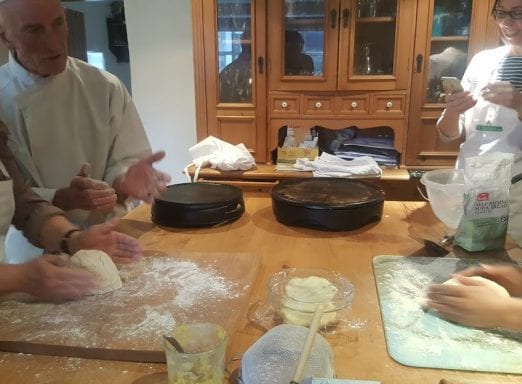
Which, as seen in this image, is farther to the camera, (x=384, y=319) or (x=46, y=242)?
(x=46, y=242)

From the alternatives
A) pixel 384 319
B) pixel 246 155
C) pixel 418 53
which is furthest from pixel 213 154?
pixel 384 319

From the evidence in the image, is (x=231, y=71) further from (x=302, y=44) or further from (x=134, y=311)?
(x=134, y=311)

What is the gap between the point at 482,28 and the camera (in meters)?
2.33

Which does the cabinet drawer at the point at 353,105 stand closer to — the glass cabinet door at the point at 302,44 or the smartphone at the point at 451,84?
the glass cabinet door at the point at 302,44

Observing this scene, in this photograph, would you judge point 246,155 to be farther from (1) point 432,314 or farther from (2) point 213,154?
(1) point 432,314

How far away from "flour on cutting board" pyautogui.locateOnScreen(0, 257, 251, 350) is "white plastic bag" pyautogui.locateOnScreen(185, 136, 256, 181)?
4.89 feet

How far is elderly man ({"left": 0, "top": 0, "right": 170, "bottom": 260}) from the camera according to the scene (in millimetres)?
1234

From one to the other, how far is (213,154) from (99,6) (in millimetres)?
2227

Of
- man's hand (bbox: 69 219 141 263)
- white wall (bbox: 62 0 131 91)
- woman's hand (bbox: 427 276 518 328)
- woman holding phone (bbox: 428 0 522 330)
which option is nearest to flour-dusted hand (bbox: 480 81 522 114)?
woman holding phone (bbox: 428 0 522 330)

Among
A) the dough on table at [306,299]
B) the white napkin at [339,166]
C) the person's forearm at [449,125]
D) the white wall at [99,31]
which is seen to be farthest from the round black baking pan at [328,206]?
the white wall at [99,31]

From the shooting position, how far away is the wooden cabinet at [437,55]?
91.9 inches

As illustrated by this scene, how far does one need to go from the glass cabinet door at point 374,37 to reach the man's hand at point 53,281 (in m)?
1.98

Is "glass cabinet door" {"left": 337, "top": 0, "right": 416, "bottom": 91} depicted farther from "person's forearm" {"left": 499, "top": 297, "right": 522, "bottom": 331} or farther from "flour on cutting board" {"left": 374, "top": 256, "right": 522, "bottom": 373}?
"person's forearm" {"left": 499, "top": 297, "right": 522, "bottom": 331}

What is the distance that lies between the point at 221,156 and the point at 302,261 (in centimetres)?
150
